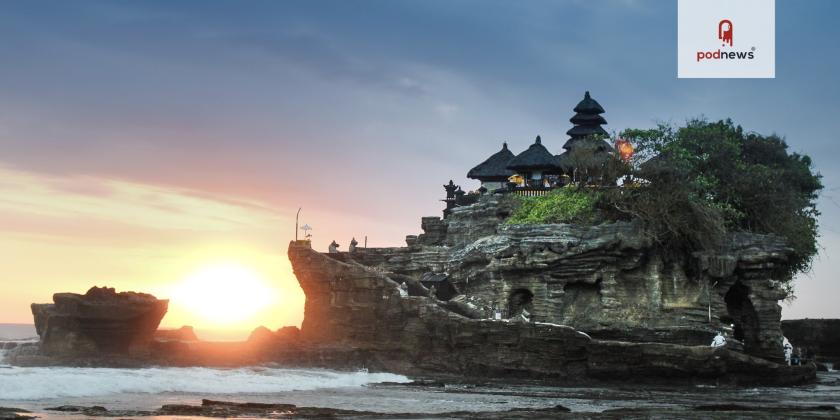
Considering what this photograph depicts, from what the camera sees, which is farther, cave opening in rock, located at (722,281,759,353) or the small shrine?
the small shrine

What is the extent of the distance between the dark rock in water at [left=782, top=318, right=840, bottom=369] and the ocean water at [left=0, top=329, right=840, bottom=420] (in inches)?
1064

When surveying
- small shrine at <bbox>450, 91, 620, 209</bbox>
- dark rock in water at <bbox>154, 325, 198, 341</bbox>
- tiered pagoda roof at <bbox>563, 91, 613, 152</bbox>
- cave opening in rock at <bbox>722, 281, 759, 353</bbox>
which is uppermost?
tiered pagoda roof at <bbox>563, 91, 613, 152</bbox>

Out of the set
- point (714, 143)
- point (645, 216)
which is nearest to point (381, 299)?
point (645, 216)

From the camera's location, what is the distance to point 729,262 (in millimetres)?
45656

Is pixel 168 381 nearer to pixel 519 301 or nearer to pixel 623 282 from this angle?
pixel 519 301

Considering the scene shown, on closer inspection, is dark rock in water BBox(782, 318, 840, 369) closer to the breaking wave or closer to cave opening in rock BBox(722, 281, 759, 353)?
cave opening in rock BBox(722, 281, 759, 353)

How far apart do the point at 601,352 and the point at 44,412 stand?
23.5 meters

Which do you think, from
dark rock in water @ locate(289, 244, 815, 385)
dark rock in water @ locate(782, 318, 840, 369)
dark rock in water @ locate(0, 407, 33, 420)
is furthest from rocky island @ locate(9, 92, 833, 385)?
dark rock in water @ locate(0, 407, 33, 420)

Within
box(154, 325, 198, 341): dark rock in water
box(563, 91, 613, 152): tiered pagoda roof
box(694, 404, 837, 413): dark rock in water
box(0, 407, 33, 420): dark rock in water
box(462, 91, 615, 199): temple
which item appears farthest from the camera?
box(563, 91, 613, 152): tiered pagoda roof

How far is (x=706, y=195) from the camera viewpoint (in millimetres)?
48594

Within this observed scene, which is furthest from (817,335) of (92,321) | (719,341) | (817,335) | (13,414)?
(13,414)

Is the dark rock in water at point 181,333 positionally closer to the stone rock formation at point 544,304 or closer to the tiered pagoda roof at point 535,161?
the stone rock formation at point 544,304

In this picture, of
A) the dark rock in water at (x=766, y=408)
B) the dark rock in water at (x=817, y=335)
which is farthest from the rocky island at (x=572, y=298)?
the dark rock in water at (x=817, y=335)

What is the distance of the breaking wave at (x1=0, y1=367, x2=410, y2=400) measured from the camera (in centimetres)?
2789
